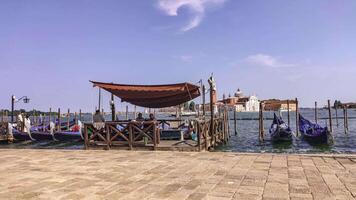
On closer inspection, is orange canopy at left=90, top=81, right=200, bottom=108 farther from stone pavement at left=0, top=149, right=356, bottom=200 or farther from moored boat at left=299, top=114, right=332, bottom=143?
moored boat at left=299, top=114, right=332, bottom=143

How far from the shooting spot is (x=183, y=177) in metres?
6.41

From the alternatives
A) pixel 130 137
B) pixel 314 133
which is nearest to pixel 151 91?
pixel 130 137

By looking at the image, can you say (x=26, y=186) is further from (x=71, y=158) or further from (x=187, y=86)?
(x=187, y=86)

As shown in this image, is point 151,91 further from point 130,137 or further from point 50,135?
point 50,135

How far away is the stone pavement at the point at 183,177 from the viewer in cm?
516

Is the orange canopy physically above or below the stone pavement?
above

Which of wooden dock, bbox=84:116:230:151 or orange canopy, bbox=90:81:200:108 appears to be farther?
orange canopy, bbox=90:81:200:108

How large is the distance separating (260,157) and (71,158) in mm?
4921

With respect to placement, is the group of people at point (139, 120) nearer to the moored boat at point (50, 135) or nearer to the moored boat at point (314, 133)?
the moored boat at point (314, 133)

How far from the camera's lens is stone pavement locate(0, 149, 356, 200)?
516cm

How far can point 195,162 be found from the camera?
8289mm

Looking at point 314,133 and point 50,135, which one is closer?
point 314,133

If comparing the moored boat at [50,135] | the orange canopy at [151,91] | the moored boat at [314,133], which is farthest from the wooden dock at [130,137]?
the moored boat at [314,133]

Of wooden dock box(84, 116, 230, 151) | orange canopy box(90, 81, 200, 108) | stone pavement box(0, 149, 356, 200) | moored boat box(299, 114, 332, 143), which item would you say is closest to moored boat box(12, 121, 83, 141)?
wooden dock box(84, 116, 230, 151)
